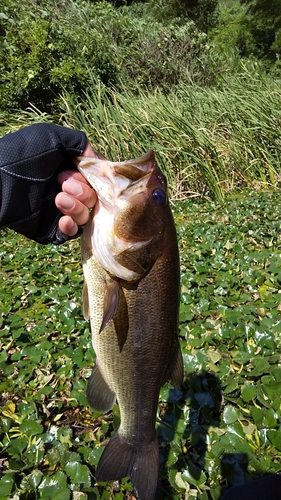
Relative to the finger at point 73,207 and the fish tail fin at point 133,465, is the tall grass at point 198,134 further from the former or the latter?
the fish tail fin at point 133,465

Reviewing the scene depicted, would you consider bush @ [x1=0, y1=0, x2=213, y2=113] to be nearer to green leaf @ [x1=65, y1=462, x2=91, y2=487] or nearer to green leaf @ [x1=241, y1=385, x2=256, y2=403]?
green leaf @ [x1=241, y1=385, x2=256, y2=403]

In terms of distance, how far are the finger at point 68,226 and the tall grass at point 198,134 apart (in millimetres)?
5353

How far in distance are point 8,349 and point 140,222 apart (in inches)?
77.5

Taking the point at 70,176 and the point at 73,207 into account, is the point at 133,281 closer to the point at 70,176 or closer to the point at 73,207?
the point at 73,207

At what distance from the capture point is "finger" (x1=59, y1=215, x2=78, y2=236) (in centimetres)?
174

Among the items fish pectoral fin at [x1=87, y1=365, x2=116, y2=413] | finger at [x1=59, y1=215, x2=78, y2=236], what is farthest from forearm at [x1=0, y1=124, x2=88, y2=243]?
fish pectoral fin at [x1=87, y1=365, x2=116, y2=413]

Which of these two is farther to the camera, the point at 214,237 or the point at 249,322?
the point at 214,237

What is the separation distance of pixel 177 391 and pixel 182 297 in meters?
1.18

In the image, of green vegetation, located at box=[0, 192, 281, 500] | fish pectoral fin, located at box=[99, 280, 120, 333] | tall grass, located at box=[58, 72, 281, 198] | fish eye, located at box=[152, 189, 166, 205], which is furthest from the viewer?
tall grass, located at box=[58, 72, 281, 198]

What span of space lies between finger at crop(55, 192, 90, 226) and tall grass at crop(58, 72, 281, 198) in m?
5.43

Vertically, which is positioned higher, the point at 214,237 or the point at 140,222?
the point at 140,222

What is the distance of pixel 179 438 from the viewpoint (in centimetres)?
224

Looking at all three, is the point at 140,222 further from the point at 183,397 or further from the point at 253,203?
the point at 253,203

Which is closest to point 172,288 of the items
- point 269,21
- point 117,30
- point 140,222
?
point 140,222
